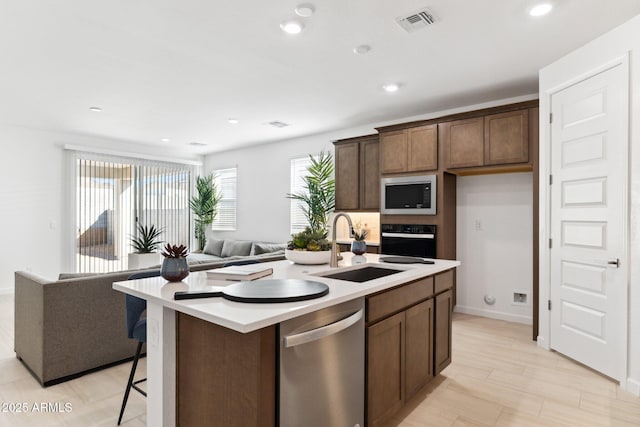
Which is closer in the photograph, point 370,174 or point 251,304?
point 251,304

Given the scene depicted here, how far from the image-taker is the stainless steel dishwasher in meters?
1.41

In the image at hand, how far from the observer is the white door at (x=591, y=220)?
2740mm

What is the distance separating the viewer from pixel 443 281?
107 inches

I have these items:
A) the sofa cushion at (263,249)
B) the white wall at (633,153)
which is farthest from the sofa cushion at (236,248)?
the white wall at (633,153)

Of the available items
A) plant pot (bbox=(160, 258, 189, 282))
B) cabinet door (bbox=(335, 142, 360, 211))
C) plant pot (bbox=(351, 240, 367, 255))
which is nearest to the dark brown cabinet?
cabinet door (bbox=(335, 142, 360, 211))

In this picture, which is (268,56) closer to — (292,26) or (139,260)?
(292,26)

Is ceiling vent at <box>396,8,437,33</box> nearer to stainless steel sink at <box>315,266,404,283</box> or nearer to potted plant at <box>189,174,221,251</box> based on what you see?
stainless steel sink at <box>315,266,404,283</box>

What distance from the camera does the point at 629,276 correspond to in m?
2.68

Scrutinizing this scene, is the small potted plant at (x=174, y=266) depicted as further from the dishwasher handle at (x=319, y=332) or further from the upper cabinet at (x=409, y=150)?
the upper cabinet at (x=409, y=150)

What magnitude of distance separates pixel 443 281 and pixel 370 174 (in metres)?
2.52

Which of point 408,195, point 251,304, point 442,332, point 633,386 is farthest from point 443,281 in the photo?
point 408,195

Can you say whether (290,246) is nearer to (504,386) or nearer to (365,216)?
(504,386)

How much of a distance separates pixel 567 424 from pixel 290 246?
2.09 m

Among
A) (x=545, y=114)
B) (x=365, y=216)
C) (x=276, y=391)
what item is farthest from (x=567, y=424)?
(x=365, y=216)
